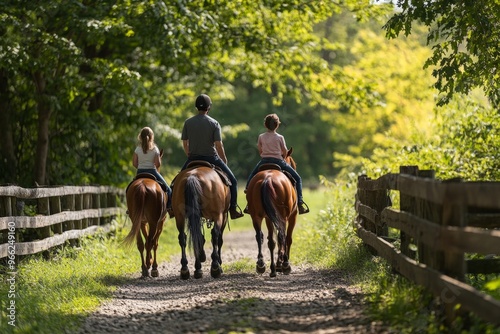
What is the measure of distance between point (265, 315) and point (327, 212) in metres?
9.32

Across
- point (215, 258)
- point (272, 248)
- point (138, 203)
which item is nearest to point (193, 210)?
point (215, 258)

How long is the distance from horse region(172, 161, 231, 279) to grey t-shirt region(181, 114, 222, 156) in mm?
213

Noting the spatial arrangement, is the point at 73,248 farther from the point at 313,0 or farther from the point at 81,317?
the point at 313,0

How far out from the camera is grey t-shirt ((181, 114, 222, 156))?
41.6 ft

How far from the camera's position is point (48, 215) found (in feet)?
44.5

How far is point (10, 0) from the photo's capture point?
1603cm

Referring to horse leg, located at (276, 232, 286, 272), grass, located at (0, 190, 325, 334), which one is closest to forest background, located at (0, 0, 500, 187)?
grass, located at (0, 190, 325, 334)

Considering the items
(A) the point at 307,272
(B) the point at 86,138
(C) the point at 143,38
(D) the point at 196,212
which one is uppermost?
(C) the point at 143,38

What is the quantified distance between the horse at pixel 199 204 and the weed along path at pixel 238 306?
48 centimetres

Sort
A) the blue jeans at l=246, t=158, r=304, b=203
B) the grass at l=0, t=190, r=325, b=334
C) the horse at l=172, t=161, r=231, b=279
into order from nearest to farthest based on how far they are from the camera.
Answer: the grass at l=0, t=190, r=325, b=334 → the horse at l=172, t=161, r=231, b=279 → the blue jeans at l=246, t=158, r=304, b=203

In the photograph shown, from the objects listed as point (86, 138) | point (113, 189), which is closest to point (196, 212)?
point (113, 189)

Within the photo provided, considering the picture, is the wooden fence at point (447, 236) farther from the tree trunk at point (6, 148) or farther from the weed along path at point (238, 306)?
the tree trunk at point (6, 148)

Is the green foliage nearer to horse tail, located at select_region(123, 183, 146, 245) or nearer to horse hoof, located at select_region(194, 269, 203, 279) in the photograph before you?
horse hoof, located at select_region(194, 269, 203, 279)

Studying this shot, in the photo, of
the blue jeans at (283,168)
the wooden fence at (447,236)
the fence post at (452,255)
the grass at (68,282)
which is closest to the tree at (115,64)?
the grass at (68,282)
